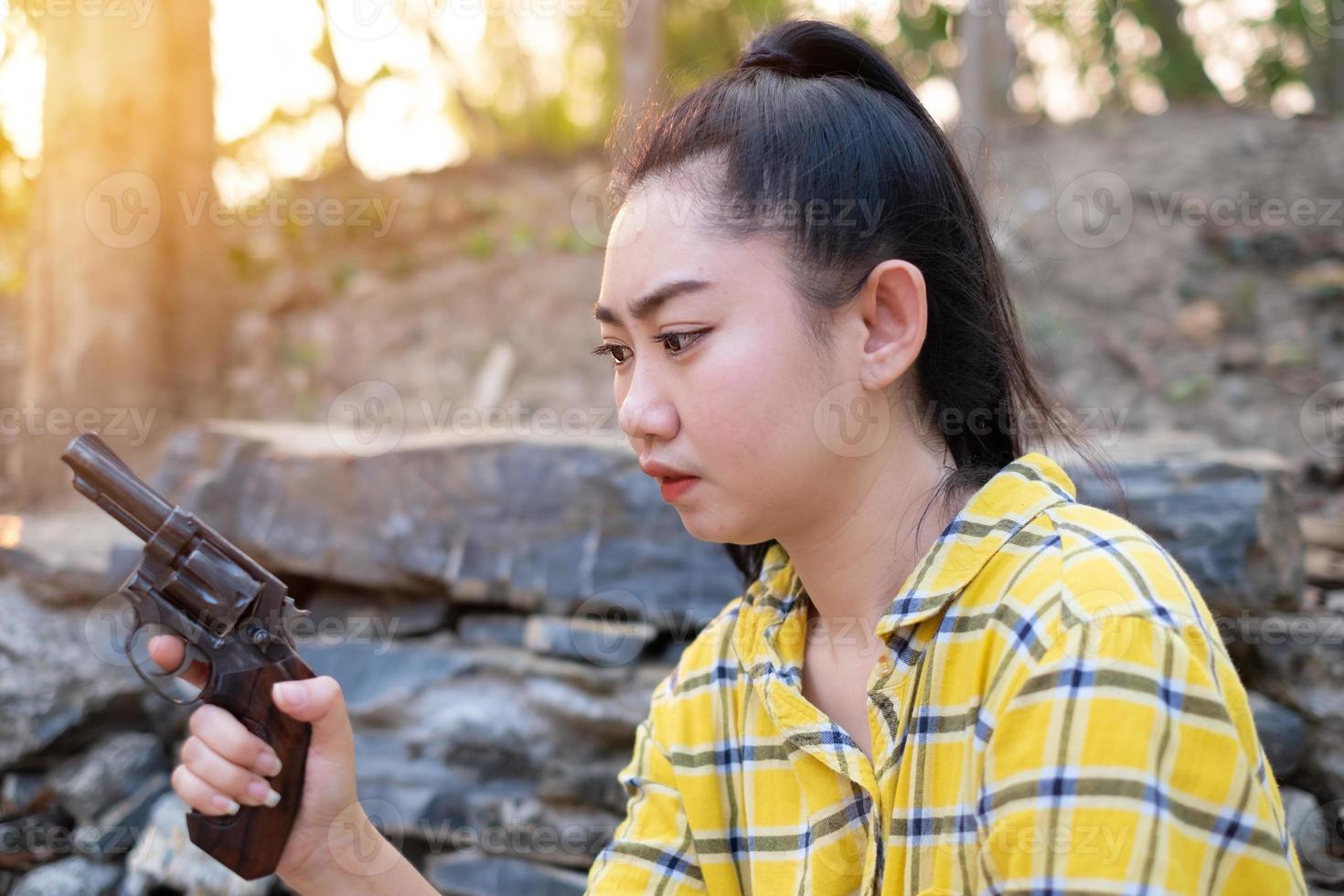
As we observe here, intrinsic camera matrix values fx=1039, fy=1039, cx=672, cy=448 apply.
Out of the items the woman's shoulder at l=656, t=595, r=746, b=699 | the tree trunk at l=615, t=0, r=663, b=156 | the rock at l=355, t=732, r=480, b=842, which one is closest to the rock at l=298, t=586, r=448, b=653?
the rock at l=355, t=732, r=480, b=842

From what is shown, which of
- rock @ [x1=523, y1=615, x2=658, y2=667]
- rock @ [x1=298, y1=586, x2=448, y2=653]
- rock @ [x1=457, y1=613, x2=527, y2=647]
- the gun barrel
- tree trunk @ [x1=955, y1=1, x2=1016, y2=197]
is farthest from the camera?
rock @ [x1=298, y1=586, x2=448, y2=653]

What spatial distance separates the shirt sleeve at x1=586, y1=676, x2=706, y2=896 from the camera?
175 centimetres

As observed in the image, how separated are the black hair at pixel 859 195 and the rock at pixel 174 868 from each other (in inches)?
95.2

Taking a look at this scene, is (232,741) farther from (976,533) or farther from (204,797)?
(976,533)

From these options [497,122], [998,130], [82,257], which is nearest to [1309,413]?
[998,130]

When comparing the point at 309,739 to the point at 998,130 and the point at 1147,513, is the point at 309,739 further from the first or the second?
the point at 998,130

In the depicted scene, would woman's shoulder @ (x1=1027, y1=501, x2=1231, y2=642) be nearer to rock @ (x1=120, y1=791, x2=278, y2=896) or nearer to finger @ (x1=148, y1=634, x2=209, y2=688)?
finger @ (x1=148, y1=634, x2=209, y2=688)

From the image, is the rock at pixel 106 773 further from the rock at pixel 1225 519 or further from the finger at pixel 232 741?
the rock at pixel 1225 519

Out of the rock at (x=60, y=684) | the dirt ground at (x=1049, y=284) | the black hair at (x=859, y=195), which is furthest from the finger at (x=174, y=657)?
the dirt ground at (x=1049, y=284)

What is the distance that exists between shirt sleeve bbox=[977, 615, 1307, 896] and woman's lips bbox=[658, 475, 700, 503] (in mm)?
A: 560

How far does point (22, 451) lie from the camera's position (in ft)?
16.2

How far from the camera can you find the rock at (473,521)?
3242mm

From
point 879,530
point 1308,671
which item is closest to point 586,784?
point 879,530

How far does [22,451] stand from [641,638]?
350cm
